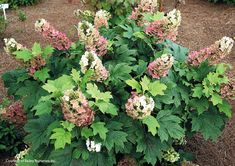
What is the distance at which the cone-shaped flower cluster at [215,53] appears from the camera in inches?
142

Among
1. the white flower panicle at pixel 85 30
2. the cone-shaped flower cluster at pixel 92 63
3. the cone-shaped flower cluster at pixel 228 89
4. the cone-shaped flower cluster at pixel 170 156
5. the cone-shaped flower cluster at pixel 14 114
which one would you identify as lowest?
the cone-shaped flower cluster at pixel 14 114

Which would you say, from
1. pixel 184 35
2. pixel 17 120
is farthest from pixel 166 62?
pixel 184 35

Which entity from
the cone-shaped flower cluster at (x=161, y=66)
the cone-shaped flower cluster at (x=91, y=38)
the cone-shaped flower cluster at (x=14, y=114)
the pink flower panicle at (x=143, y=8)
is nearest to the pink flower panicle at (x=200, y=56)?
the cone-shaped flower cluster at (x=161, y=66)

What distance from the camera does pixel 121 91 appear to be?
348 centimetres

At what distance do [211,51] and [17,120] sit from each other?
8.02 feet

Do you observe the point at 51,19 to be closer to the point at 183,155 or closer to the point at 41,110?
the point at 183,155

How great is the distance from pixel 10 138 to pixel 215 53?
2776mm

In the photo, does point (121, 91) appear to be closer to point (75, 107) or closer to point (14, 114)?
point (75, 107)

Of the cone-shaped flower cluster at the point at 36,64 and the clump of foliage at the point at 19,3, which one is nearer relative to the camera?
the cone-shaped flower cluster at the point at 36,64

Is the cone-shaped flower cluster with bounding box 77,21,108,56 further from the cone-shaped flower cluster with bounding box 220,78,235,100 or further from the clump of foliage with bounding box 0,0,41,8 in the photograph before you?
the clump of foliage with bounding box 0,0,41,8

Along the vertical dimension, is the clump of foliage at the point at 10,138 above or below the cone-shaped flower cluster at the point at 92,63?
below

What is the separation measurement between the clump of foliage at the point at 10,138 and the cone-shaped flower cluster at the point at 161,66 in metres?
2.20

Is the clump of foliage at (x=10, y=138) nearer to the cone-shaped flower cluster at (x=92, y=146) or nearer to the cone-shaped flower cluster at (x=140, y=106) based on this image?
the cone-shaped flower cluster at (x=92, y=146)

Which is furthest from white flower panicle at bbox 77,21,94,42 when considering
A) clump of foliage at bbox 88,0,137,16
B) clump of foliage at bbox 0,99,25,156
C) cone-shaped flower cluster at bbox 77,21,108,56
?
clump of foliage at bbox 88,0,137,16
